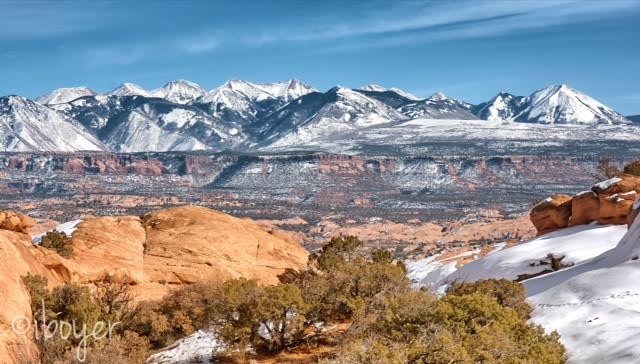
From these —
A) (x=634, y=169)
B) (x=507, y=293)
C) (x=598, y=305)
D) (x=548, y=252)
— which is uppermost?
(x=634, y=169)

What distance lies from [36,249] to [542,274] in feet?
127

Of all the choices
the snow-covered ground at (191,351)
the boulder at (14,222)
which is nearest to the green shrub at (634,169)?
the snow-covered ground at (191,351)

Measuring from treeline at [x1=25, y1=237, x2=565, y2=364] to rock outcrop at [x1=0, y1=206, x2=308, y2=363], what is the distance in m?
2.42

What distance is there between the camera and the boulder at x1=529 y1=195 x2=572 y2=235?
71.4 metres

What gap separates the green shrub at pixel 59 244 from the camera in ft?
159

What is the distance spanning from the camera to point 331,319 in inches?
1781

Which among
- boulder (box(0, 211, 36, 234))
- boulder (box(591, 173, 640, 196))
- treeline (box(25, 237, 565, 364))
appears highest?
boulder (box(0, 211, 36, 234))

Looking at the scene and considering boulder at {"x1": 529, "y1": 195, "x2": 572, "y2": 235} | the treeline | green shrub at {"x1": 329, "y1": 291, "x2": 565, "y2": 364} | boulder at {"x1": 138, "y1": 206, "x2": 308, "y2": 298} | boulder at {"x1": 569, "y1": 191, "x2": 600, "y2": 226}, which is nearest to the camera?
green shrub at {"x1": 329, "y1": 291, "x2": 565, "y2": 364}

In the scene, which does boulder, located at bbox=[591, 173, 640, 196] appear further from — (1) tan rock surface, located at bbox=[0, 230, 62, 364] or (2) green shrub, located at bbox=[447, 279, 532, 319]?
(1) tan rock surface, located at bbox=[0, 230, 62, 364]

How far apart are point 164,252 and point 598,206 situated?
39.6 m

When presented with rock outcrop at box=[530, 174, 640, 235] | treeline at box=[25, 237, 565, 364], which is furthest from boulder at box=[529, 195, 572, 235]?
treeline at box=[25, 237, 565, 364]

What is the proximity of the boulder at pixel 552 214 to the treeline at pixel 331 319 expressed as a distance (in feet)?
92.0

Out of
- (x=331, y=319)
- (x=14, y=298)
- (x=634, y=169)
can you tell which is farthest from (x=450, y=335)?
(x=634, y=169)

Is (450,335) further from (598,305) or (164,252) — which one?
(164,252)
